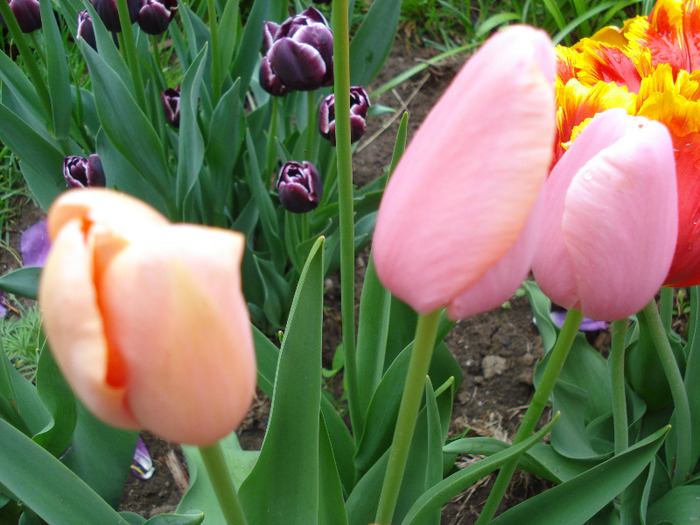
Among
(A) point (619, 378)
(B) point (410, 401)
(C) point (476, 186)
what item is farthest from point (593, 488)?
(C) point (476, 186)

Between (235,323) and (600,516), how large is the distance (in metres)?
0.78

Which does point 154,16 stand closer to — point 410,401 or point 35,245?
point 35,245

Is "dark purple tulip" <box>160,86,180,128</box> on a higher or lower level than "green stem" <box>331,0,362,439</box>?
lower

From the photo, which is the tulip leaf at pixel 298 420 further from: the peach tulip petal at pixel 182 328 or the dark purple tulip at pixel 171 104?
the dark purple tulip at pixel 171 104

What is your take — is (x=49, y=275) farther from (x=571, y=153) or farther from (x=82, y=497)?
(x=82, y=497)

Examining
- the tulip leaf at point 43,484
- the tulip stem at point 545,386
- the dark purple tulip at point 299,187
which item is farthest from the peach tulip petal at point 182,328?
the dark purple tulip at point 299,187

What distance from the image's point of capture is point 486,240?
0.95 feet

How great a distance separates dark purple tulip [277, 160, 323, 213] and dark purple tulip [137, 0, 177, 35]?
1.26 ft

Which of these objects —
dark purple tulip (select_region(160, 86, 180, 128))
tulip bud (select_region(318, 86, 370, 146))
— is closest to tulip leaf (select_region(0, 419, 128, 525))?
tulip bud (select_region(318, 86, 370, 146))

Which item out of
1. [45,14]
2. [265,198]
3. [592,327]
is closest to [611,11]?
[592,327]

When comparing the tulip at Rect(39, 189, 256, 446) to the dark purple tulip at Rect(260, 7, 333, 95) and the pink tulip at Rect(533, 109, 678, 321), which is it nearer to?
the pink tulip at Rect(533, 109, 678, 321)

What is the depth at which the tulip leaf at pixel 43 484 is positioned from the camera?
1.86 ft

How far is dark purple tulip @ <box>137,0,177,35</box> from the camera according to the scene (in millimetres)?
1161

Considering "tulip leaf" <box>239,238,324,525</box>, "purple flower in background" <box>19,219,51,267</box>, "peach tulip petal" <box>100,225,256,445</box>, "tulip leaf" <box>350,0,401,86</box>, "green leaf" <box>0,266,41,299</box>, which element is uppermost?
"peach tulip petal" <box>100,225,256,445</box>
